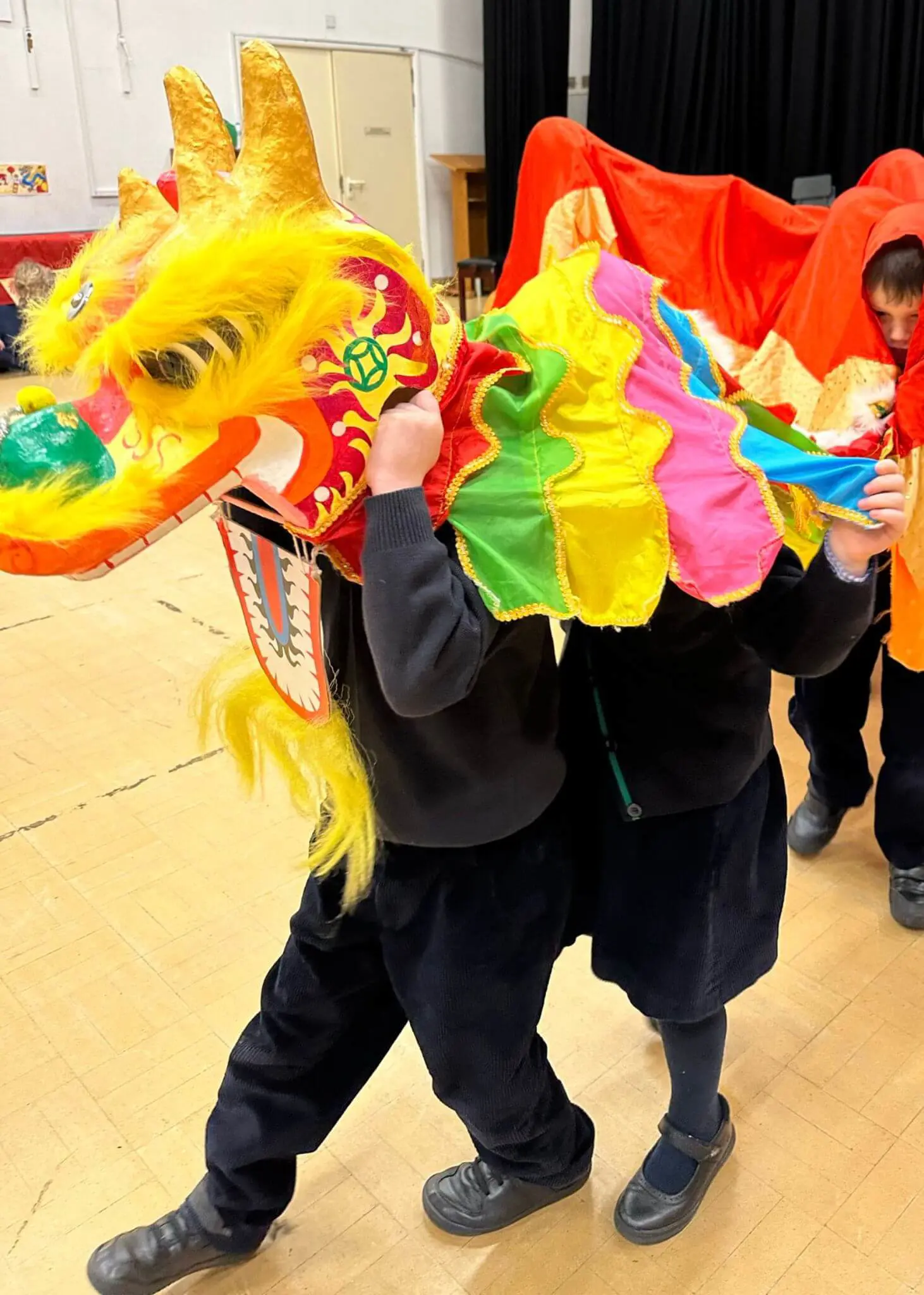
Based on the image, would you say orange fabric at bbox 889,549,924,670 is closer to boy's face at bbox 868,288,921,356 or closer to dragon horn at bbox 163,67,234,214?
boy's face at bbox 868,288,921,356

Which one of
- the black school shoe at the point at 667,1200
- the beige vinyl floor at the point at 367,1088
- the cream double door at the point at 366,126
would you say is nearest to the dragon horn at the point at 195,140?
the beige vinyl floor at the point at 367,1088

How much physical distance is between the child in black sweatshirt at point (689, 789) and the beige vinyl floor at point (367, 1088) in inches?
9.3

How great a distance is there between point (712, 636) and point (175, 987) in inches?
40.0

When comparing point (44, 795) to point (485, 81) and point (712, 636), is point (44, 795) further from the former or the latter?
point (485, 81)

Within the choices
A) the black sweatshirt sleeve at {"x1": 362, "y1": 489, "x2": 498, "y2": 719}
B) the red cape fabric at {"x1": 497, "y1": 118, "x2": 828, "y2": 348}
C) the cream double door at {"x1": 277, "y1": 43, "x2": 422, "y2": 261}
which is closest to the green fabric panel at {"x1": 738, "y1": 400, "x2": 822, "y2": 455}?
the black sweatshirt sleeve at {"x1": 362, "y1": 489, "x2": 498, "y2": 719}

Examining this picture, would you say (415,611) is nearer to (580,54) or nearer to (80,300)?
(80,300)

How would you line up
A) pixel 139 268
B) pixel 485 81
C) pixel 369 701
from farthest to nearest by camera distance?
pixel 485 81 < pixel 369 701 < pixel 139 268

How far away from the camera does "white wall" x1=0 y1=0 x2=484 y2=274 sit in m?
5.97

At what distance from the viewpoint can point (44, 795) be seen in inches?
78.5

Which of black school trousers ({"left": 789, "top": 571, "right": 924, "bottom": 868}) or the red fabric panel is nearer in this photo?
black school trousers ({"left": 789, "top": 571, "right": 924, "bottom": 868})

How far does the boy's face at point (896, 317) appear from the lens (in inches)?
59.0

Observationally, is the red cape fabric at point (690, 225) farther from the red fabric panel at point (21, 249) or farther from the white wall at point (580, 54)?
the white wall at point (580, 54)

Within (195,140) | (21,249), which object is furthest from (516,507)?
(21,249)

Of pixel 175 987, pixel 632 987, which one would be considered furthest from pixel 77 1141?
pixel 632 987
